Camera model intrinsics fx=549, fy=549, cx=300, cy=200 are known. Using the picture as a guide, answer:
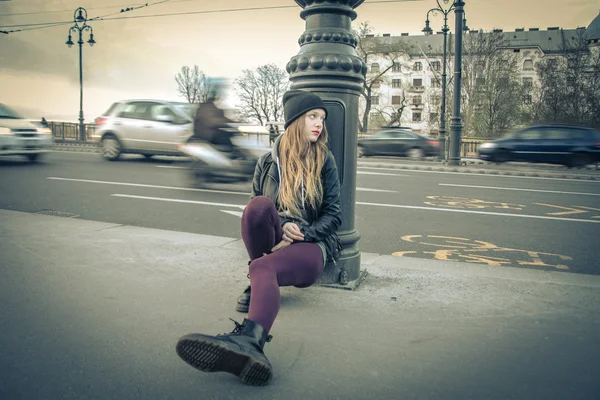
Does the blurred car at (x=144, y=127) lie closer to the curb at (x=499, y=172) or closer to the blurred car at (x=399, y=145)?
the curb at (x=499, y=172)

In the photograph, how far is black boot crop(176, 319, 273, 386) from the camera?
231 cm

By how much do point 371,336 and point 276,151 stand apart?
1.19m

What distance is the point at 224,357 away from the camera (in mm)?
2316

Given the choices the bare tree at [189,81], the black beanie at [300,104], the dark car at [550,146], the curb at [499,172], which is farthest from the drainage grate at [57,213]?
the bare tree at [189,81]

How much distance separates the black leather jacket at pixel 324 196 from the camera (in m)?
3.17

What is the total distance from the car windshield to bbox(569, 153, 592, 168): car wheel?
17.4m

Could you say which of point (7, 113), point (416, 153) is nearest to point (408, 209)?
point (7, 113)

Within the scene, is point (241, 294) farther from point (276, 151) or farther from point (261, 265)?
point (276, 151)

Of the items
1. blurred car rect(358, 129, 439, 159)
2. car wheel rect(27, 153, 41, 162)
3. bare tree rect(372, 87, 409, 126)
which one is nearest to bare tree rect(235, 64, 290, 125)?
bare tree rect(372, 87, 409, 126)

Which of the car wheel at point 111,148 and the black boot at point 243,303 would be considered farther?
the car wheel at point 111,148

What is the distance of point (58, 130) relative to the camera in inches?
1447

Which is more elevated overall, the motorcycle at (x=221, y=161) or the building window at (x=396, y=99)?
the building window at (x=396, y=99)

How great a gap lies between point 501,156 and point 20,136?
16007 mm

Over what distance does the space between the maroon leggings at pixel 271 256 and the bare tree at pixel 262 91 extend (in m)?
59.7
